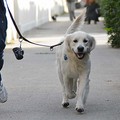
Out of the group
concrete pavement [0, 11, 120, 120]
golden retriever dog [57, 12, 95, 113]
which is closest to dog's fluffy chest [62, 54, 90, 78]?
golden retriever dog [57, 12, 95, 113]

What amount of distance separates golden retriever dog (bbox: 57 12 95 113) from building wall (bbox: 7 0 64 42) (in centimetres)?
980

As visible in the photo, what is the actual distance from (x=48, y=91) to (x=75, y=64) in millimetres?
1628

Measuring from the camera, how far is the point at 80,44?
6316 mm

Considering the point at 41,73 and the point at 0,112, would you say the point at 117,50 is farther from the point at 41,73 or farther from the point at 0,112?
the point at 0,112

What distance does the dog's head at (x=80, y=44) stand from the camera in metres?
6.29

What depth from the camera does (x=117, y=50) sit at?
14320mm

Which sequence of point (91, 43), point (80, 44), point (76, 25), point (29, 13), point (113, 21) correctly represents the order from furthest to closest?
point (29, 13) < point (113, 21) < point (76, 25) < point (91, 43) < point (80, 44)

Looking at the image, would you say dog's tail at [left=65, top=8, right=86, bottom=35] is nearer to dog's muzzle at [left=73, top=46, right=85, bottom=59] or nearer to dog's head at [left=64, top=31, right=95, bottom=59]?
dog's head at [left=64, top=31, right=95, bottom=59]

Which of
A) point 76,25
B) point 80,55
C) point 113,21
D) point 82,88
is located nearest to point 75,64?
point 80,55

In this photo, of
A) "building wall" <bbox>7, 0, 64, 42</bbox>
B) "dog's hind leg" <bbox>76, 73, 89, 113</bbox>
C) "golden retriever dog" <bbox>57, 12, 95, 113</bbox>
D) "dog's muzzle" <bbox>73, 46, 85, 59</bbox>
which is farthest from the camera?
"building wall" <bbox>7, 0, 64, 42</bbox>

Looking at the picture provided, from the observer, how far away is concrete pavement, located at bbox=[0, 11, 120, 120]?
6.45m

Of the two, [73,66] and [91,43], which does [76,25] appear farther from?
[73,66]

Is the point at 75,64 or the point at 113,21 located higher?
the point at 75,64

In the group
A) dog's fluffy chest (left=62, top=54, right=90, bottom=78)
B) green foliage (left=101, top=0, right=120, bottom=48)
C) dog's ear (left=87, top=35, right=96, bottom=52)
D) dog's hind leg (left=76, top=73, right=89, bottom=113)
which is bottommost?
green foliage (left=101, top=0, right=120, bottom=48)
